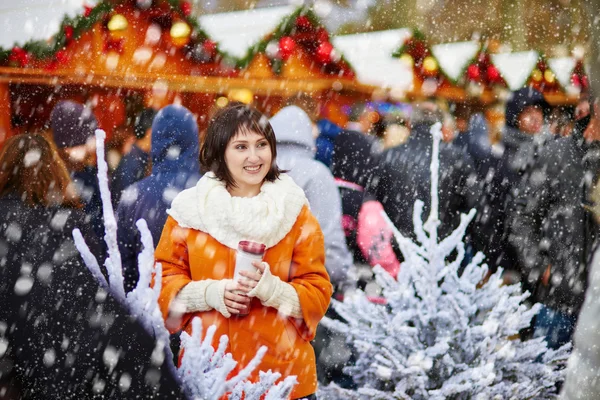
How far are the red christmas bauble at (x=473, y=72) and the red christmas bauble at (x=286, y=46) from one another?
8.13 feet

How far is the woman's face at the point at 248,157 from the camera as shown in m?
1.87

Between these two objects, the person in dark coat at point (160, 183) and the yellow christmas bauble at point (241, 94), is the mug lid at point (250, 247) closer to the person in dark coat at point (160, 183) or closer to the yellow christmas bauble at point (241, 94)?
the person in dark coat at point (160, 183)

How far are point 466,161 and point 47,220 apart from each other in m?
2.88

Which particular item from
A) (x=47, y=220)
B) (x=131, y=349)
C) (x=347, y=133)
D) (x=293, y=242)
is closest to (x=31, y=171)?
(x=293, y=242)

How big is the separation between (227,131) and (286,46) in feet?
13.3

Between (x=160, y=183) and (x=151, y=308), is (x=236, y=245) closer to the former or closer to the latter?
(x=160, y=183)

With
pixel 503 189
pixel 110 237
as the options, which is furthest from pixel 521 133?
pixel 110 237

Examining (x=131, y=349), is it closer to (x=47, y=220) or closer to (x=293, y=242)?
(x=47, y=220)

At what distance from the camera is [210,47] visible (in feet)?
19.2

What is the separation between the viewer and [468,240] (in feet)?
11.1

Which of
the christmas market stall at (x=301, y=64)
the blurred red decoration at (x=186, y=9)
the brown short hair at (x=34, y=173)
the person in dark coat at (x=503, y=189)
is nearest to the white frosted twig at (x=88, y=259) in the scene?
the brown short hair at (x=34, y=173)

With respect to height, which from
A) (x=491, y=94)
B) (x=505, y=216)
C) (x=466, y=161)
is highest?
(x=491, y=94)

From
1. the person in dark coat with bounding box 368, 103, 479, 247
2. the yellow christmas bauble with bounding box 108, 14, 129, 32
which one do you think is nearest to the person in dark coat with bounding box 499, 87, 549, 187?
the person in dark coat with bounding box 368, 103, 479, 247

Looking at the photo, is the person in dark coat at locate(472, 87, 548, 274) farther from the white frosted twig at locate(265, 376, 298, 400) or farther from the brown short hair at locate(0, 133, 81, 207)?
the white frosted twig at locate(265, 376, 298, 400)
